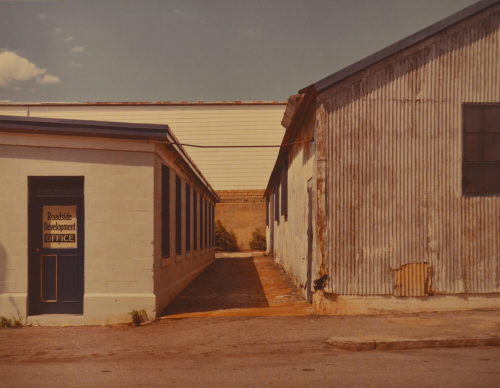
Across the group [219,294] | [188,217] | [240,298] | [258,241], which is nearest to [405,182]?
[240,298]

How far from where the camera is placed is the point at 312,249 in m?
10.8

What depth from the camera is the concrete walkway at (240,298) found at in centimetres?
1049

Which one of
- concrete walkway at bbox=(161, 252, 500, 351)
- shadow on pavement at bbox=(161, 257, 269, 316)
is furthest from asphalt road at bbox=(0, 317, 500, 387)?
shadow on pavement at bbox=(161, 257, 269, 316)

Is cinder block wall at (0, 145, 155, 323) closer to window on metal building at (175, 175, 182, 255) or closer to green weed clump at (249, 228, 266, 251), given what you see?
window on metal building at (175, 175, 182, 255)

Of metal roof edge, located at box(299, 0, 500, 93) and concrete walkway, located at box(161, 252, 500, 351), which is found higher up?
metal roof edge, located at box(299, 0, 500, 93)

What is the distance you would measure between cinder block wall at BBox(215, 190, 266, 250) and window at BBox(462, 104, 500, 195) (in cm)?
2734

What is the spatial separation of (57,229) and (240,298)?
4.56m

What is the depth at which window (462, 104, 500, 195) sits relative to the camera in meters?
10.0

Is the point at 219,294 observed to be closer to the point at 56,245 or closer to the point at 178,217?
the point at 178,217

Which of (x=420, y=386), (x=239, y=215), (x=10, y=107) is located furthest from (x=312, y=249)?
(x=10, y=107)

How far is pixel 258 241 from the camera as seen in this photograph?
37.0m

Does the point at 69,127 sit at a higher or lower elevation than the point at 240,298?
higher

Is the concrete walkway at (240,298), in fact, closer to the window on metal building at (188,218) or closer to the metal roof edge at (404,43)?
the window on metal building at (188,218)

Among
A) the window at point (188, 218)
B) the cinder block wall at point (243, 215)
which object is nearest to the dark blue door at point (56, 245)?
the window at point (188, 218)
